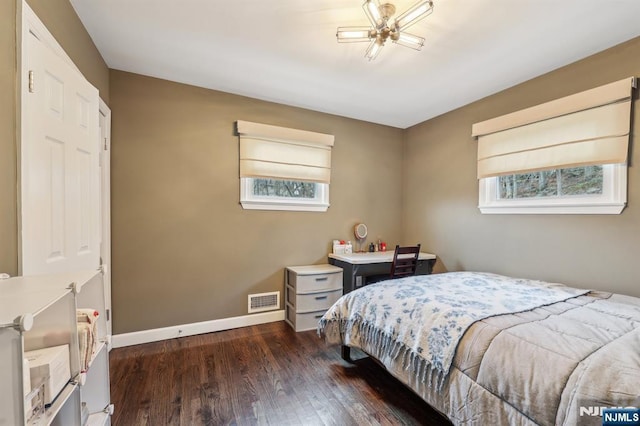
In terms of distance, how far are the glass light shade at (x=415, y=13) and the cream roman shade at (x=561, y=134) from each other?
1660 millimetres

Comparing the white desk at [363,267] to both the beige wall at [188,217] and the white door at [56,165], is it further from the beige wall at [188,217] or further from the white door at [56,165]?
the white door at [56,165]

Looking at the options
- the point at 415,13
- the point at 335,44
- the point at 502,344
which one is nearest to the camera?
the point at 502,344

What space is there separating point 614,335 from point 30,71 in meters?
2.95

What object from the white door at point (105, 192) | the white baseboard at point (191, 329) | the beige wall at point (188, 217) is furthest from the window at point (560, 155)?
the white door at point (105, 192)

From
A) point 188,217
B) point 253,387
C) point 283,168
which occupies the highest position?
point 283,168

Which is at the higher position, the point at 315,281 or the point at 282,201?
the point at 282,201

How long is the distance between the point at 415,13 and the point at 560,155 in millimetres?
1848

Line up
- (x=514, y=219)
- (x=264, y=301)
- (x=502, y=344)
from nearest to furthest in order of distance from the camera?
(x=502, y=344) < (x=514, y=219) < (x=264, y=301)

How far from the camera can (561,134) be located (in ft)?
7.76

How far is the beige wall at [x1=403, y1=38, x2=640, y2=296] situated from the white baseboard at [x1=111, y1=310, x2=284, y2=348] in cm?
226

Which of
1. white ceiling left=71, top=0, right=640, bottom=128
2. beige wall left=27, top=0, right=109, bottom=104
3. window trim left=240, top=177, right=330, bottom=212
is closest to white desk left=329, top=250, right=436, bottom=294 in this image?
window trim left=240, top=177, right=330, bottom=212

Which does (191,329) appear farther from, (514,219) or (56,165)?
(514,219)

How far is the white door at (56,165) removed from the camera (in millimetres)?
1206

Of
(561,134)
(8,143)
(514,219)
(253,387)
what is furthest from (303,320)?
(561,134)
